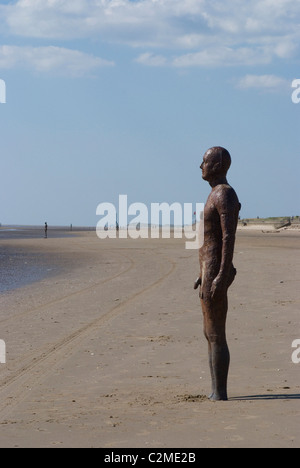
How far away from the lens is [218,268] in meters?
7.63

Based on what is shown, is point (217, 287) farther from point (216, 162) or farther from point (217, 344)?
point (216, 162)

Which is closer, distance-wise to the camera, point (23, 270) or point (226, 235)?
point (226, 235)

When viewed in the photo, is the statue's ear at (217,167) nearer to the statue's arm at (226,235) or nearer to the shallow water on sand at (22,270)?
the statue's arm at (226,235)

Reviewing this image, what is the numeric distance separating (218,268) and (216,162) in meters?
1.10

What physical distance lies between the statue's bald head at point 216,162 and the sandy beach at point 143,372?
2305 mm

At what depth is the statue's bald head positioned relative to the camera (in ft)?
25.6

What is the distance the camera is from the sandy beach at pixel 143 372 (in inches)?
254

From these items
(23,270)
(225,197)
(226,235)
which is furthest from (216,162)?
(23,270)

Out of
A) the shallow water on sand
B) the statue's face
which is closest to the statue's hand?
the statue's face

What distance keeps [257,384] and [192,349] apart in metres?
2.24

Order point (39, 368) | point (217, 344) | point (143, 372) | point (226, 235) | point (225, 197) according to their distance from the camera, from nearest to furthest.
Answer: point (226, 235)
point (225, 197)
point (217, 344)
point (143, 372)
point (39, 368)

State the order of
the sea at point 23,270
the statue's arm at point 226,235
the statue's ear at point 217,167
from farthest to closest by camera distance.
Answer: the sea at point 23,270
the statue's ear at point 217,167
the statue's arm at point 226,235

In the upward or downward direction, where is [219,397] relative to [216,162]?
downward

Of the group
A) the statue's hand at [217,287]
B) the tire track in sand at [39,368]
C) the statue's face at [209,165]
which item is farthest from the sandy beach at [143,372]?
the statue's face at [209,165]
